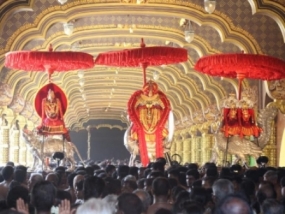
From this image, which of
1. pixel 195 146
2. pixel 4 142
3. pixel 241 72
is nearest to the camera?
pixel 241 72

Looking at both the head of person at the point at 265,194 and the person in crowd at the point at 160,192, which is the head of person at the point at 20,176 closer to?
the person in crowd at the point at 160,192

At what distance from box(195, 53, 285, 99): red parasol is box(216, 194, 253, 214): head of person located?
12.7 metres

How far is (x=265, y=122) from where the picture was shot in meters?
21.7

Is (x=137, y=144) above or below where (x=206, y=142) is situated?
below

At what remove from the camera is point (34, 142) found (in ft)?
68.5

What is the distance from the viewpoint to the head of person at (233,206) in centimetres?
600

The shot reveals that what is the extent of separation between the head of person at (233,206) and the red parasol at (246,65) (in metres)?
12.7

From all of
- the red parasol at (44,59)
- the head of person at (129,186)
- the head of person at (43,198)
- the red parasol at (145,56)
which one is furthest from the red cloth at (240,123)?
the head of person at (43,198)

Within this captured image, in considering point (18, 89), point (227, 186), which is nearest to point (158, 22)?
A: point (18, 89)

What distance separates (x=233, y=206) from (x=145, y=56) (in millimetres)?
13012

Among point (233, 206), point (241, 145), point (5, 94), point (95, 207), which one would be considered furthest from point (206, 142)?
point (233, 206)

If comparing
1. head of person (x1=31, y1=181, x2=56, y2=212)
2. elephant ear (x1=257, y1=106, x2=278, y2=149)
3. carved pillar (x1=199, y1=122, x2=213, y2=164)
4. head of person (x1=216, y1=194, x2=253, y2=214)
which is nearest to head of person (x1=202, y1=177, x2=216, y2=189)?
head of person (x1=31, y1=181, x2=56, y2=212)

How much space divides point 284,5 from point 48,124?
6455mm

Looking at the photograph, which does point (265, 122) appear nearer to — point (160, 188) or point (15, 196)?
point (160, 188)
